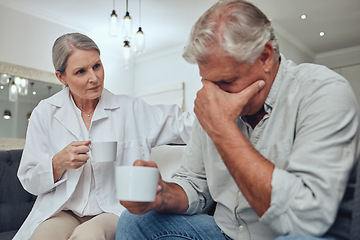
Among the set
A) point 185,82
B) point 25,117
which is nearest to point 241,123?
point 25,117

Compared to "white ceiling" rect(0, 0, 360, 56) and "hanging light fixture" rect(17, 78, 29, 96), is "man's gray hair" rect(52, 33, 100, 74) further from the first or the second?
"hanging light fixture" rect(17, 78, 29, 96)

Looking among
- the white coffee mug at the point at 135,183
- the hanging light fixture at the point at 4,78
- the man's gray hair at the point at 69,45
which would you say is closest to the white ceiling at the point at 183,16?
the hanging light fixture at the point at 4,78

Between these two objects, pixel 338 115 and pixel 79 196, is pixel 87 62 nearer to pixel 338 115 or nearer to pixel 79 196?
pixel 79 196

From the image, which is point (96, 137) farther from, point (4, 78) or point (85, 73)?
point (4, 78)

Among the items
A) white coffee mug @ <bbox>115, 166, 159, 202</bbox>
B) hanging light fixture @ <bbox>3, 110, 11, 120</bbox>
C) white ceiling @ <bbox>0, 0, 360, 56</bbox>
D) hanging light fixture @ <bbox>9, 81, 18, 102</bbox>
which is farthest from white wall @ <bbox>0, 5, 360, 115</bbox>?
white coffee mug @ <bbox>115, 166, 159, 202</bbox>

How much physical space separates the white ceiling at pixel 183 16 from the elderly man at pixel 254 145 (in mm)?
4102

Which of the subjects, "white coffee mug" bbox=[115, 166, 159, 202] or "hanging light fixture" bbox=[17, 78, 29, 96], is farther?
"hanging light fixture" bbox=[17, 78, 29, 96]

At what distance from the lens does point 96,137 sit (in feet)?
5.01

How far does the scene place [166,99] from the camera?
6.67 metres

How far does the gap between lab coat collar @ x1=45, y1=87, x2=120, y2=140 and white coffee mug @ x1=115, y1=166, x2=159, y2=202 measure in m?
0.82

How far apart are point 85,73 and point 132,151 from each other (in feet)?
1.32

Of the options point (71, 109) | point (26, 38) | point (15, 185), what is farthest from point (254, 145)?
point (26, 38)

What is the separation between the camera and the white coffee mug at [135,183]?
0.74m

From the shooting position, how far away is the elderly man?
0.67 m
